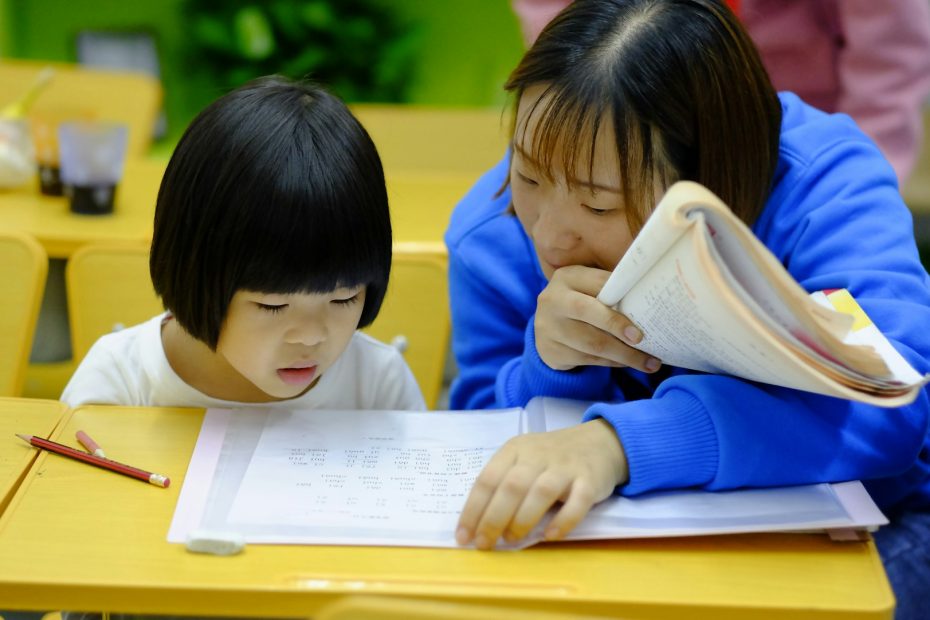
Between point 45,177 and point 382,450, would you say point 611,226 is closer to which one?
point 382,450

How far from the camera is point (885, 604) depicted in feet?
2.73

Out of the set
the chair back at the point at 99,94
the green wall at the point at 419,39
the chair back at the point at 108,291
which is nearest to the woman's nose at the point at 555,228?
the chair back at the point at 108,291

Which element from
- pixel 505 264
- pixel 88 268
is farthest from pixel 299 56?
pixel 505 264

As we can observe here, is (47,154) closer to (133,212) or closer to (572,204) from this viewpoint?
(133,212)

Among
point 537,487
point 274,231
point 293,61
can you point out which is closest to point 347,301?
point 274,231

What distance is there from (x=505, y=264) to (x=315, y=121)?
0.34m

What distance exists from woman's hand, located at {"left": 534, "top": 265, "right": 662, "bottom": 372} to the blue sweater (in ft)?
0.14

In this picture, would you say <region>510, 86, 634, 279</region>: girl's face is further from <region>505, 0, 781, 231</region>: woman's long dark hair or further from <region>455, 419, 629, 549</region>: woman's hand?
<region>455, 419, 629, 549</region>: woman's hand

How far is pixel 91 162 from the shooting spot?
6.89 ft

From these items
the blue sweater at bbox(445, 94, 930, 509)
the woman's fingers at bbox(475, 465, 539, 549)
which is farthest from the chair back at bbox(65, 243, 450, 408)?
the woman's fingers at bbox(475, 465, 539, 549)

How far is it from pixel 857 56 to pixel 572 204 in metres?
1.12

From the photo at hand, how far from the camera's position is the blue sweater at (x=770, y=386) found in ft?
3.14

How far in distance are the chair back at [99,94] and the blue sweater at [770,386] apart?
159 centimetres

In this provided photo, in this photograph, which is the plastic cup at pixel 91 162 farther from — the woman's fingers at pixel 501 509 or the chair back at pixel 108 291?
the woman's fingers at pixel 501 509
